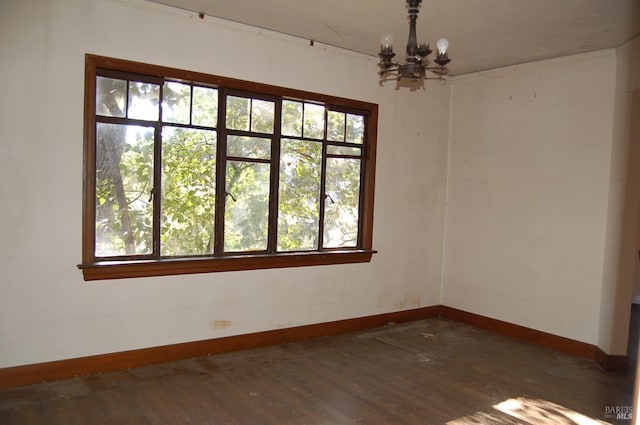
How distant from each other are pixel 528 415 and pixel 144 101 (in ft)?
12.0

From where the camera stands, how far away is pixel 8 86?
125 inches

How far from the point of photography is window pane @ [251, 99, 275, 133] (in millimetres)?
4285

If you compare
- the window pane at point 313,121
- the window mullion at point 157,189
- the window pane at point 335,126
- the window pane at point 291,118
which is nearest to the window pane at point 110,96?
the window mullion at point 157,189

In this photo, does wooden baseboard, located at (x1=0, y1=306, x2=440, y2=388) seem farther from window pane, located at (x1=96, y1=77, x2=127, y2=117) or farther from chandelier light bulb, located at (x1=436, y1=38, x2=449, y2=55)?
chandelier light bulb, located at (x1=436, y1=38, x2=449, y2=55)

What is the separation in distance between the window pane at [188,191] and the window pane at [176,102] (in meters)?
0.09

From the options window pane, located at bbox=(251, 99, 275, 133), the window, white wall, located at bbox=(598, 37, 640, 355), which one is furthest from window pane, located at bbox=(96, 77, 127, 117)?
white wall, located at bbox=(598, 37, 640, 355)

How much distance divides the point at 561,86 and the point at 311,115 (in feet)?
8.24

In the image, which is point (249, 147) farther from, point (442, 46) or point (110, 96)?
point (442, 46)

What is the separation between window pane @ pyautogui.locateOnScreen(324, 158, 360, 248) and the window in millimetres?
11

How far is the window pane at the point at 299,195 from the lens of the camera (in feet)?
14.9

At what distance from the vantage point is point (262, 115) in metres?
4.33

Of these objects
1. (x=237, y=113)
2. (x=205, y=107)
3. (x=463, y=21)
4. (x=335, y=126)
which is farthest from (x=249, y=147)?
(x=463, y=21)

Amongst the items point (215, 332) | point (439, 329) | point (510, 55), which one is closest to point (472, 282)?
point (439, 329)

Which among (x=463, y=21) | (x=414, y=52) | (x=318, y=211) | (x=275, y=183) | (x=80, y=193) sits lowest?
(x=318, y=211)
